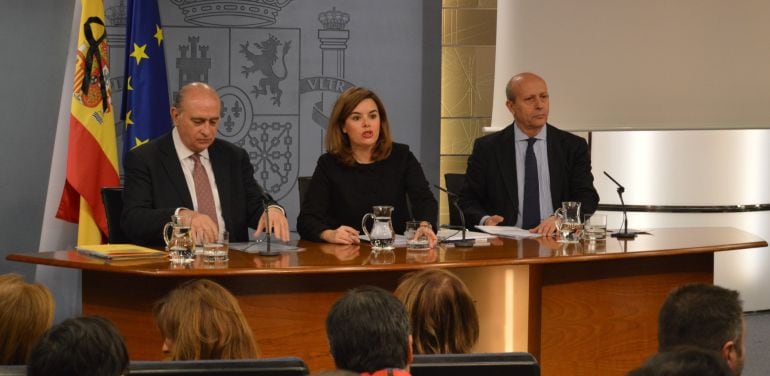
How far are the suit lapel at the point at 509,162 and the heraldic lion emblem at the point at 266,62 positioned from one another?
6.55 feet

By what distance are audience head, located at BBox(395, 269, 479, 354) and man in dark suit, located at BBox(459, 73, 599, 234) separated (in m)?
2.21

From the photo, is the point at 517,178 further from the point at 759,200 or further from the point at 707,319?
the point at 707,319

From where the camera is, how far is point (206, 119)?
4.37m

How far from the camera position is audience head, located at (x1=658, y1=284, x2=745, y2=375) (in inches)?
92.0

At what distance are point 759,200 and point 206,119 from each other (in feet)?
12.3

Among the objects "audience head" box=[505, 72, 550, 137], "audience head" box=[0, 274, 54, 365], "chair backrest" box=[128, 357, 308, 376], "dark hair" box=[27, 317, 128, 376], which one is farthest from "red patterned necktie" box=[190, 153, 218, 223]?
"dark hair" box=[27, 317, 128, 376]

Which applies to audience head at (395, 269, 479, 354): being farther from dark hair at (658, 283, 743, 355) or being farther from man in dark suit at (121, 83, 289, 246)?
man in dark suit at (121, 83, 289, 246)

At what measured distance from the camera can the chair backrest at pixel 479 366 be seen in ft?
7.56

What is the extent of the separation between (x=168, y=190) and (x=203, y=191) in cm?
16

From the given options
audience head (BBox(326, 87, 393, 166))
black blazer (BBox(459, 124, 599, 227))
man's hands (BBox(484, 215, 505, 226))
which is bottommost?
man's hands (BBox(484, 215, 505, 226))

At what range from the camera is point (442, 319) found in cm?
276

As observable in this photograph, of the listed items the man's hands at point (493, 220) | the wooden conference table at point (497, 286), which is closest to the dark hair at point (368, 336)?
the wooden conference table at point (497, 286)

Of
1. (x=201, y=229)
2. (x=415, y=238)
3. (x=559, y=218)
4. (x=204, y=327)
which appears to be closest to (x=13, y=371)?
(x=204, y=327)

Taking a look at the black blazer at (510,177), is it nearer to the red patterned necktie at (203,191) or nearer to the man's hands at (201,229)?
the red patterned necktie at (203,191)
